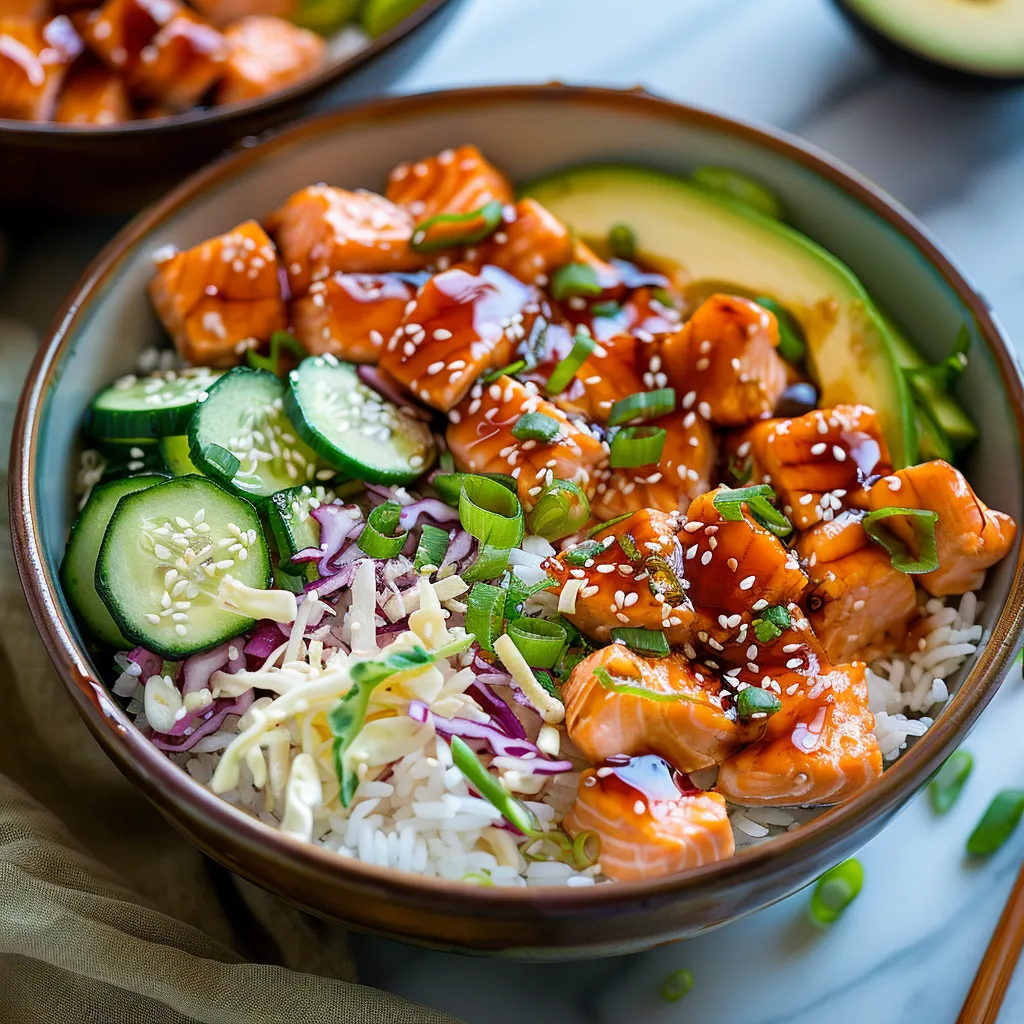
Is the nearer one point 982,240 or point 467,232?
point 467,232

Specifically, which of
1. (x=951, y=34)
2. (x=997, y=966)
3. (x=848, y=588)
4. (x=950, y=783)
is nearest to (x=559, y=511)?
(x=848, y=588)

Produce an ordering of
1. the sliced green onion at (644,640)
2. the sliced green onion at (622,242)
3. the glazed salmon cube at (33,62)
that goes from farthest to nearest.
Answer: the glazed salmon cube at (33,62), the sliced green onion at (622,242), the sliced green onion at (644,640)

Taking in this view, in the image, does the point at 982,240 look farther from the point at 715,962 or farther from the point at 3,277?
the point at 3,277

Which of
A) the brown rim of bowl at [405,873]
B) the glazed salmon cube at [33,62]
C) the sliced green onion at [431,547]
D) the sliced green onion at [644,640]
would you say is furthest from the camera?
the glazed salmon cube at [33,62]

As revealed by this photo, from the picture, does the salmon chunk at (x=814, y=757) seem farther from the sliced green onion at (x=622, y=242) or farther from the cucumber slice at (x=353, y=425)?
the sliced green onion at (x=622, y=242)

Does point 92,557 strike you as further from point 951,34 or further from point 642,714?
point 951,34

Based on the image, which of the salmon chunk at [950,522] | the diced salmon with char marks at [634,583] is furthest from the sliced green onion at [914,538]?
the diced salmon with char marks at [634,583]

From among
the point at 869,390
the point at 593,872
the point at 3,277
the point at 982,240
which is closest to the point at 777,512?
the point at 869,390
